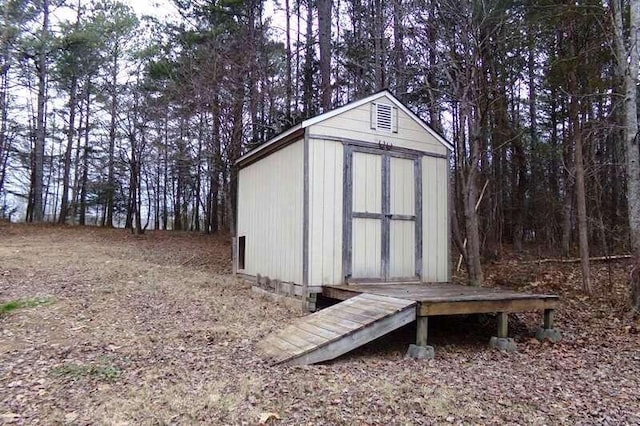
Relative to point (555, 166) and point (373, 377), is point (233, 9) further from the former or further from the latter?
point (373, 377)

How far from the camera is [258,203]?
9.14 meters

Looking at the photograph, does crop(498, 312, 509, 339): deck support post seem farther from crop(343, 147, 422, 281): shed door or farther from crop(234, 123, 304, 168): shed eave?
crop(234, 123, 304, 168): shed eave

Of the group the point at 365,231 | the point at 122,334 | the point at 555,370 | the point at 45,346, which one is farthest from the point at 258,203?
the point at 555,370

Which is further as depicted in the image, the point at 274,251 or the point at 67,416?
the point at 274,251

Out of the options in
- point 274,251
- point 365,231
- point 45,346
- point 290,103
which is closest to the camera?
point 45,346

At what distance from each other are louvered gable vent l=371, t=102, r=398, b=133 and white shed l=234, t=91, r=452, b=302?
18 mm

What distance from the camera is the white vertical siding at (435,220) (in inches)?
314

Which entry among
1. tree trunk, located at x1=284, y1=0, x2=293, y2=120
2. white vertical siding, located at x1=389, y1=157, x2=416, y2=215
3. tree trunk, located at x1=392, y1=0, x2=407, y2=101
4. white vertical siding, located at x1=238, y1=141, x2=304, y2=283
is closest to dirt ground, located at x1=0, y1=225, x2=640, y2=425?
white vertical siding, located at x1=238, y1=141, x2=304, y2=283

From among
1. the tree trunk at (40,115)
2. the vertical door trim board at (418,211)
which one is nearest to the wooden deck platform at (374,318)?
the vertical door trim board at (418,211)

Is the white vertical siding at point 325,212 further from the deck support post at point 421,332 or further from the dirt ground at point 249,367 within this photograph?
the deck support post at point 421,332

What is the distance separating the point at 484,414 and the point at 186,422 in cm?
231

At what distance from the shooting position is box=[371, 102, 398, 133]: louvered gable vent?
7625 mm

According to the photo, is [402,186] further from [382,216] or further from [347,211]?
[347,211]

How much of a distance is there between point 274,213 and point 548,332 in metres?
4.91
